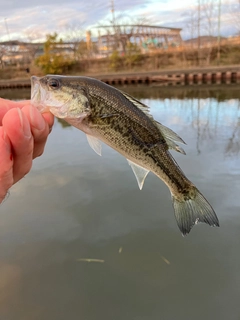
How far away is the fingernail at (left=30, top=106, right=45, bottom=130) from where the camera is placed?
1.90 meters

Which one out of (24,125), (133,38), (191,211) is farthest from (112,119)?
(133,38)

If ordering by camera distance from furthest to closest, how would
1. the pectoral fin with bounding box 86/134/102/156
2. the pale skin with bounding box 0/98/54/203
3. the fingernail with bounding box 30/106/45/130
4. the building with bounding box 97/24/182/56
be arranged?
the building with bounding box 97/24/182/56, the pectoral fin with bounding box 86/134/102/156, the fingernail with bounding box 30/106/45/130, the pale skin with bounding box 0/98/54/203

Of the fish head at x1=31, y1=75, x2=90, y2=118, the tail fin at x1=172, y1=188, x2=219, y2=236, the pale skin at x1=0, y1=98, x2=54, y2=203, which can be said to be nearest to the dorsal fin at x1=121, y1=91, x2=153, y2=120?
the fish head at x1=31, y1=75, x2=90, y2=118

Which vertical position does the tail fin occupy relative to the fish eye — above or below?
below

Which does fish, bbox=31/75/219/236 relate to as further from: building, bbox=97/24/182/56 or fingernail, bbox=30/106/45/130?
building, bbox=97/24/182/56

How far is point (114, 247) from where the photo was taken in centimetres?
643

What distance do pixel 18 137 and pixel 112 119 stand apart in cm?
77

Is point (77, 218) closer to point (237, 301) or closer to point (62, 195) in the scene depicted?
point (62, 195)

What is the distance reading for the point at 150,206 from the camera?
24.9 feet

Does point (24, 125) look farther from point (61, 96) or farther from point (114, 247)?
point (114, 247)

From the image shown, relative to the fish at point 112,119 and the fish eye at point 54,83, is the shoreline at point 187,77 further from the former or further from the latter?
the fish eye at point 54,83

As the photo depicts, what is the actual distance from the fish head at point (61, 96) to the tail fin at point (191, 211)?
1.17m

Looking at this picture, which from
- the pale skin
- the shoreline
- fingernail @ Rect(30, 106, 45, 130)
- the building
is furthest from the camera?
the building

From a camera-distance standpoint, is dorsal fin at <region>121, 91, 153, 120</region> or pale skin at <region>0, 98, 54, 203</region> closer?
pale skin at <region>0, 98, 54, 203</region>
